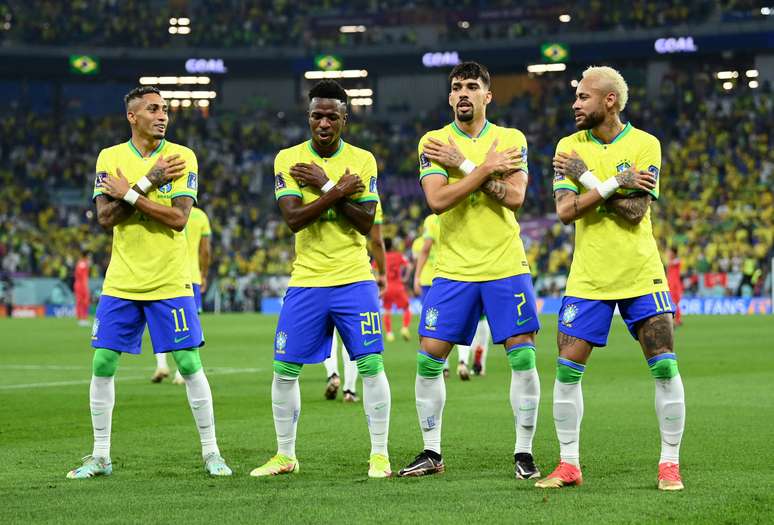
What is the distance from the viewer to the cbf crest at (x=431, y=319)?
845cm

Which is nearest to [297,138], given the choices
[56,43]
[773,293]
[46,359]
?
[56,43]

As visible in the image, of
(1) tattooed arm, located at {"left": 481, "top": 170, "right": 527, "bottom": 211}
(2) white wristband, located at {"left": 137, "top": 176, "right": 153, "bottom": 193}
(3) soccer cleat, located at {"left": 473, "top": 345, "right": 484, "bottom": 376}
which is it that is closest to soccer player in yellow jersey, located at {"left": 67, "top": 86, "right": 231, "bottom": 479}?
(2) white wristband, located at {"left": 137, "top": 176, "right": 153, "bottom": 193}

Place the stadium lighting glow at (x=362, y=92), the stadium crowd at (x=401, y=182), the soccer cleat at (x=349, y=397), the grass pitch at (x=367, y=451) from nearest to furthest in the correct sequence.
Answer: the grass pitch at (x=367, y=451) < the soccer cleat at (x=349, y=397) < the stadium crowd at (x=401, y=182) < the stadium lighting glow at (x=362, y=92)

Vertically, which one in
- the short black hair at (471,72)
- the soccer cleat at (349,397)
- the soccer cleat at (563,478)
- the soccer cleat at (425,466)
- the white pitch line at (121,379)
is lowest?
the white pitch line at (121,379)

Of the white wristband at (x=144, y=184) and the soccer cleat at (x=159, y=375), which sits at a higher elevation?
the white wristband at (x=144, y=184)

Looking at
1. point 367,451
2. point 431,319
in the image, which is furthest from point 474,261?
point 367,451

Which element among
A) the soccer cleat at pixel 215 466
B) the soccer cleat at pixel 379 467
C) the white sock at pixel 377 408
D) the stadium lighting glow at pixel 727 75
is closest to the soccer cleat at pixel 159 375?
the soccer cleat at pixel 215 466

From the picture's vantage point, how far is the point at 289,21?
6103 centimetres

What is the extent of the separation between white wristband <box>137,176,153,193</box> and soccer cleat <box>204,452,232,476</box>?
1.93 m

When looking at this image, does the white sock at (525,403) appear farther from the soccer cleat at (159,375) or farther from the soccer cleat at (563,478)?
the soccer cleat at (159,375)

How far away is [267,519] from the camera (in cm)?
667

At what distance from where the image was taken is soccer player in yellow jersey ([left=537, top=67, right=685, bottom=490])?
7.70 m

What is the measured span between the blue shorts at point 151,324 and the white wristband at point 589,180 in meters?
2.95

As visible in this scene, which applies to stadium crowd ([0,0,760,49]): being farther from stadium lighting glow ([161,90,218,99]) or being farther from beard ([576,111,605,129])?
beard ([576,111,605,129])
